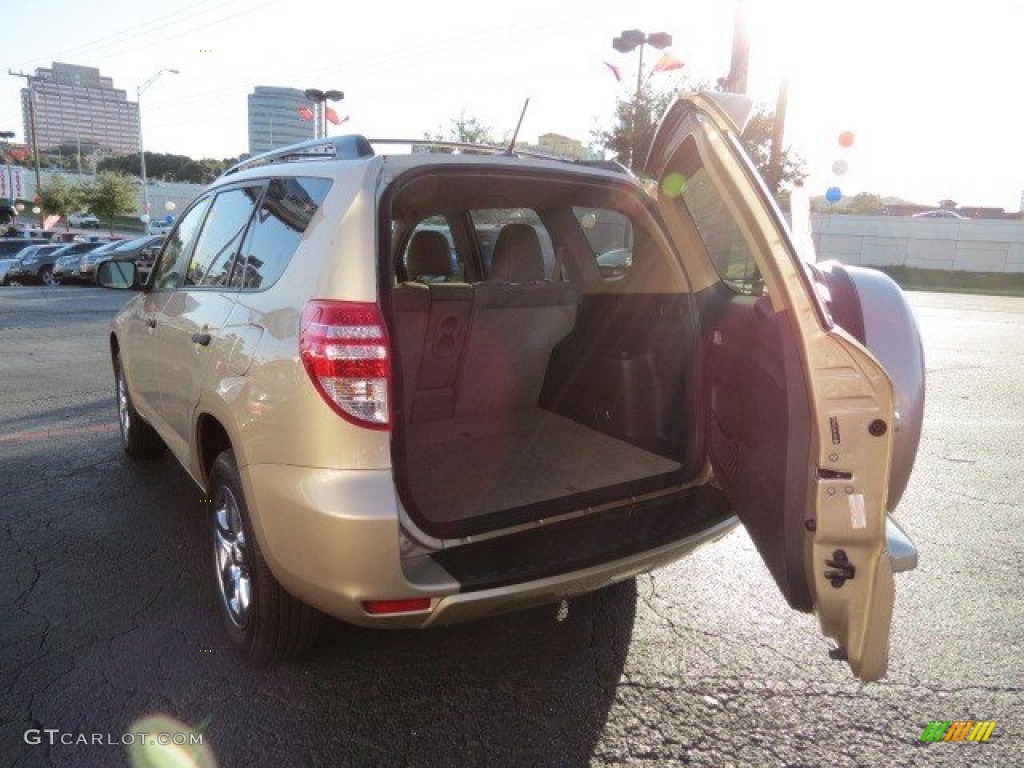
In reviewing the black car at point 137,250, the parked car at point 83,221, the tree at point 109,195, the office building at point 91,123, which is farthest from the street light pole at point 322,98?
Answer: the office building at point 91,123

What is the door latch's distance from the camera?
208 centimetres

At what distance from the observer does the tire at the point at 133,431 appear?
4.90 meters

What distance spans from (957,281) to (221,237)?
37163 mm

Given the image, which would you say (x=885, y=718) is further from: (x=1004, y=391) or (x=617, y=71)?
(x=617, y=71)

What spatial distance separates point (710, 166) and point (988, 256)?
41.8 metres

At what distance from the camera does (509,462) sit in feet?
11.6

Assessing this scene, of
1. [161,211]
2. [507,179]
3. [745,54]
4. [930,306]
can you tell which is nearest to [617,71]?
[745,54]

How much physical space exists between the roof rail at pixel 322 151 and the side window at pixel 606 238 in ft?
4.88

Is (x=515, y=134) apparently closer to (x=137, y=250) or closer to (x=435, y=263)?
(x=435, y=263)

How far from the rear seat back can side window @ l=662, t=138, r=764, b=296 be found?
99cm

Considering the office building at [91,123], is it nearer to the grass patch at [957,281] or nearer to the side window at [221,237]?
the grass patch at [957,281]

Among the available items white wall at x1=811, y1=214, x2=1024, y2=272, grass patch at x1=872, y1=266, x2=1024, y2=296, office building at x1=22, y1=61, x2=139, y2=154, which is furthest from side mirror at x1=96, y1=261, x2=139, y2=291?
office building at x1=22, y1=61, x2=139, y2=154

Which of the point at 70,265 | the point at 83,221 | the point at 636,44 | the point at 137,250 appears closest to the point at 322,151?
the point at 636,44

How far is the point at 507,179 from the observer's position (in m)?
2.94
